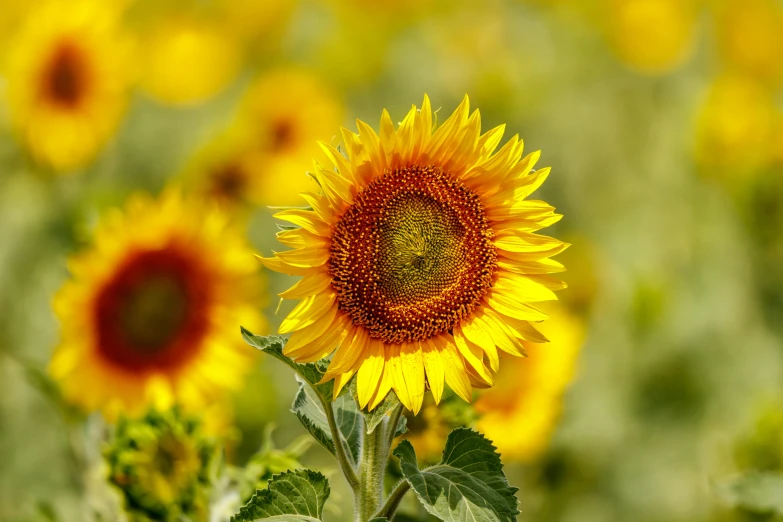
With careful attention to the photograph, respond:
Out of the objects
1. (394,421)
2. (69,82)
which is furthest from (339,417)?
(69,82)

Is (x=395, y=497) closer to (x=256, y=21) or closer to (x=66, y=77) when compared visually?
(x=66, y=77)

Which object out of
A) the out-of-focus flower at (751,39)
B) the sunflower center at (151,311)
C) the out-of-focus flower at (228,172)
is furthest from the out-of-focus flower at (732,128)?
the sunflower center at (151,311)

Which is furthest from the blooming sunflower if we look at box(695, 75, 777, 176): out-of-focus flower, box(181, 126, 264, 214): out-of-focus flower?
box(695, 75, 777, 176): out-of-focus flower

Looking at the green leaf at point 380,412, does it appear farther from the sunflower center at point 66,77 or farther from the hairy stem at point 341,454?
the sunflower center at point 66,77

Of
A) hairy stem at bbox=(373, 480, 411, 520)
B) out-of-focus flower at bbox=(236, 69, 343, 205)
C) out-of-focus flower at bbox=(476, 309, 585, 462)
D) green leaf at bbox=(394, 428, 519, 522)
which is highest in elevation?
out-of-focus flower at bbox=(236, 69, 343, 205)

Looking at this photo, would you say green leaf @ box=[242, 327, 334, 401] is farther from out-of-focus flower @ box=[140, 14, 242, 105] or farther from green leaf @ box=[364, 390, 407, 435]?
out-of-focus flower @ box=[140, 14, 242, 105]
